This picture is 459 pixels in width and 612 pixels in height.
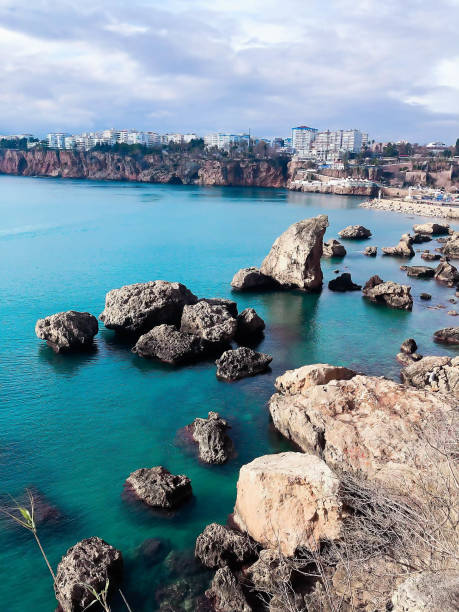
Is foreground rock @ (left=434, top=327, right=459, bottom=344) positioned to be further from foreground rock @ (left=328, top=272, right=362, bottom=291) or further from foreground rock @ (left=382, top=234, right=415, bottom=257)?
foreground rock @ (left=382, top=234, right=415, bottom=257)

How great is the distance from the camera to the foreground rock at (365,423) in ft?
45.8

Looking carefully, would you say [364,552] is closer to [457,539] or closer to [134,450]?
[457,539]

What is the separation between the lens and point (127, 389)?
22188mm

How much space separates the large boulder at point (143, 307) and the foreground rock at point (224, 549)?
16.8 metres

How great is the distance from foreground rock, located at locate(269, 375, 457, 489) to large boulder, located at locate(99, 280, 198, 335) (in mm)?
11595

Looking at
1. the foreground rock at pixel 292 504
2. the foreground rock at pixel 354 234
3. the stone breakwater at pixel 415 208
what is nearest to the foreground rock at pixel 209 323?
the foreground rock at pixel 292 504

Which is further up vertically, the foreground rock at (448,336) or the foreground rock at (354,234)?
the foreground rock at (354,234)

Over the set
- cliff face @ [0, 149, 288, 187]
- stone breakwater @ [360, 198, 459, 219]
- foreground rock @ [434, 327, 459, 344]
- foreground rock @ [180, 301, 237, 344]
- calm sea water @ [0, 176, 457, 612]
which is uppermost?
cliff face @ [0, 149, 288, 187]

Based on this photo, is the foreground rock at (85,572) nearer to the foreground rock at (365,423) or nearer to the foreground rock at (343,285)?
the foreground rock at (365,423)

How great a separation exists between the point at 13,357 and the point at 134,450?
11.5m

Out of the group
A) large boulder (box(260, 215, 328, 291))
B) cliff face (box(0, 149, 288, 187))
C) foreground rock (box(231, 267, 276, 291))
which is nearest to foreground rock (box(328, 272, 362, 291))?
large boulder (box(260, 215, 328, 291))

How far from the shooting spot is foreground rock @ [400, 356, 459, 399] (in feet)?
67.1

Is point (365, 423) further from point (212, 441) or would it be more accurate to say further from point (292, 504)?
point (212, 441)

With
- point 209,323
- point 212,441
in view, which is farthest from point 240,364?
point 212,441
